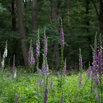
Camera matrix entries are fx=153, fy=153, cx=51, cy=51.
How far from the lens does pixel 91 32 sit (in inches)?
653

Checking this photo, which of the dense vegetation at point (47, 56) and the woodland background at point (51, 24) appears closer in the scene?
the dense vegetation at point (47, 56)

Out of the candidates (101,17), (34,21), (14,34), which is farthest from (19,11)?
(101,17)

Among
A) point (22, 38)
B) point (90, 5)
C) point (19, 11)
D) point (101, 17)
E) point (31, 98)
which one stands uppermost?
point (90, 5)

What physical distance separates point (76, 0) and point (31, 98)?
15.8 metres

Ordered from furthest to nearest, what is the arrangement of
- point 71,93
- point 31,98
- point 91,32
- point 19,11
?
point 91,32 → point 19,11 → point 71,93 → point 31,98

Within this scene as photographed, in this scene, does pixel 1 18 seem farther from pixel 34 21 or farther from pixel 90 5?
pixel 90 5

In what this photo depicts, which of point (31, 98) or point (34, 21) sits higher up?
point (34, 21)

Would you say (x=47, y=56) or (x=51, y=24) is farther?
(x=47, y=56)

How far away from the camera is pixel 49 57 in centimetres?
1338

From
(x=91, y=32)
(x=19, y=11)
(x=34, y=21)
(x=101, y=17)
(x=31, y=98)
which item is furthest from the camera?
(x=91, y=32)

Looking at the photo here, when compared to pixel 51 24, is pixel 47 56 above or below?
below

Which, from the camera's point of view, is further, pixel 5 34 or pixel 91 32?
pixel 91 32

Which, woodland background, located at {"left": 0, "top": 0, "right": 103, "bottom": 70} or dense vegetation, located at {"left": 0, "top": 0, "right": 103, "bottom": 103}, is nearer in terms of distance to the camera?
dense vegetation, located at {"left": 0, "top": 0, "right": 103, "bottom": 103}

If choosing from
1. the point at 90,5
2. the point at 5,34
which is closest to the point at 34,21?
the point at 5,34
